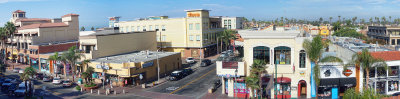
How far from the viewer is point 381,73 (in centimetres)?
3731

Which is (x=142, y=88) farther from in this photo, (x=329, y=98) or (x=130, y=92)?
(x=329, y=98)

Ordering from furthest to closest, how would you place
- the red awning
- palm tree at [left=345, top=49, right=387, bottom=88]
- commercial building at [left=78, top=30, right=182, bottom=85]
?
commercial building at [left=78, top=30, right=182, bottom=85]
the red awning
palm tree at [left=345, top=49, right=387, bottom=88]

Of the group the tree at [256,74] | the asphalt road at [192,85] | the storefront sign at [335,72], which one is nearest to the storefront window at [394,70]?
the storefront sign at [335,72]

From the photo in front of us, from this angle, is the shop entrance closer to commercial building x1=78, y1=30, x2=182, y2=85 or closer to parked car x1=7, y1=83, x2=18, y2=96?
commercial building x1=78, y1=30, x2=182, y2=85

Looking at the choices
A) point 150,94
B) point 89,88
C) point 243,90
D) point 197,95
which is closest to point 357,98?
point 243,90

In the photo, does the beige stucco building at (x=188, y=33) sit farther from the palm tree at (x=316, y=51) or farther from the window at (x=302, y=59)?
the palm tree at (x=316, y=51)

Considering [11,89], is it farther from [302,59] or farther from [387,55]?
[387,55]

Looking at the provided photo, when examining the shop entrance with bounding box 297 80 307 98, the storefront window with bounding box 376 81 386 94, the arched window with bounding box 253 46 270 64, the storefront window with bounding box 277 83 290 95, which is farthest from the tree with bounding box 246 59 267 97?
the storefront window with bounding box 376 81 386 94

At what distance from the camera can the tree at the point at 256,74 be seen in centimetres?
3619

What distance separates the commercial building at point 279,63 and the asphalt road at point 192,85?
7.07 m

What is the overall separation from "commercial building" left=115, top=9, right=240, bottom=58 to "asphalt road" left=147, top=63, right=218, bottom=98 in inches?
876

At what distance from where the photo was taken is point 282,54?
Result: 39125 millimetres

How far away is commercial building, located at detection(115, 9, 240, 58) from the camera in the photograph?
8206 cm

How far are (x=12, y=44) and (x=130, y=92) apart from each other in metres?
61.7
